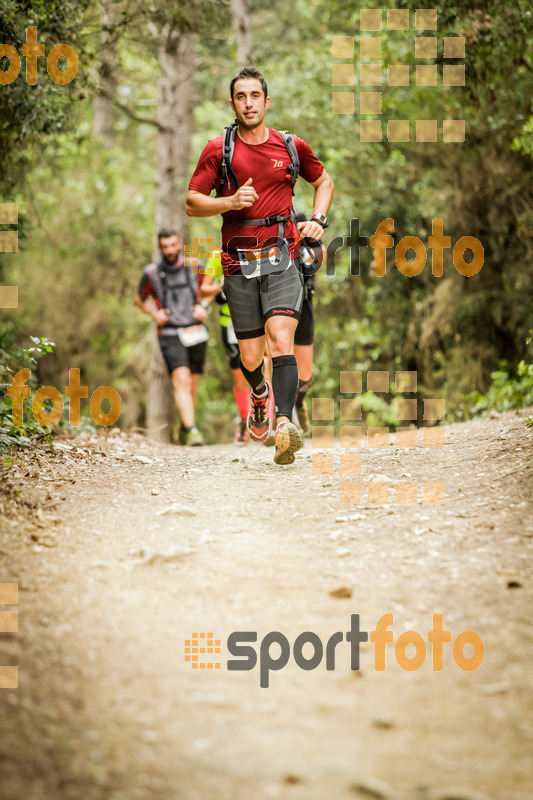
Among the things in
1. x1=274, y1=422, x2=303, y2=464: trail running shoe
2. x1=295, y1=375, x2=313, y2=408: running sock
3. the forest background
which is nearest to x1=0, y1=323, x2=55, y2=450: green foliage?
the forest background

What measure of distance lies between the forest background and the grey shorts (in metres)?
1.54

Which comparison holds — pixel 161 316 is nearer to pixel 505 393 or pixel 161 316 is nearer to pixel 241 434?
pixel 241 434

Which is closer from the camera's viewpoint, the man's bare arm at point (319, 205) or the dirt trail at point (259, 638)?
the dirt trail at point (259, 638)

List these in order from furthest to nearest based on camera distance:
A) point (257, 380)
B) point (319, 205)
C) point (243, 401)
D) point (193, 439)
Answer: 1. point (193, 439)
2. point (243, 401)
3. point (257, 380)
4. point (319, 205)

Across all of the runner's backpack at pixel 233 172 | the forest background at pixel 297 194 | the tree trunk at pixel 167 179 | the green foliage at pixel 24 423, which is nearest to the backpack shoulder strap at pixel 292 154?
the runner's backpack at pixel 233 172

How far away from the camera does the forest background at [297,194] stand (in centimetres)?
816

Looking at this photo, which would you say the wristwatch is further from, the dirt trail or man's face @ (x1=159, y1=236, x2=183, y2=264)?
man's face @ (x1=159, y1=236, x2=183, y2=264)

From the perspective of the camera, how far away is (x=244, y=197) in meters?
4.80

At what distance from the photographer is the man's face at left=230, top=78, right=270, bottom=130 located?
5090mm

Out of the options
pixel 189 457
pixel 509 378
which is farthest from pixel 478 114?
pixel 189 457

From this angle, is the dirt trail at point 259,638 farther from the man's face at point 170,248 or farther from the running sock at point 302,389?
the man's face at point 170,248

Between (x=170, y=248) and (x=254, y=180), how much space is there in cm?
356

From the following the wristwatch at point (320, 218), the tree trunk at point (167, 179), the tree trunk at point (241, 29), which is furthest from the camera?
the tree trunk at point (241, 29)

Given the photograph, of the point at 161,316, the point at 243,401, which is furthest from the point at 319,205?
the point at 161,316
